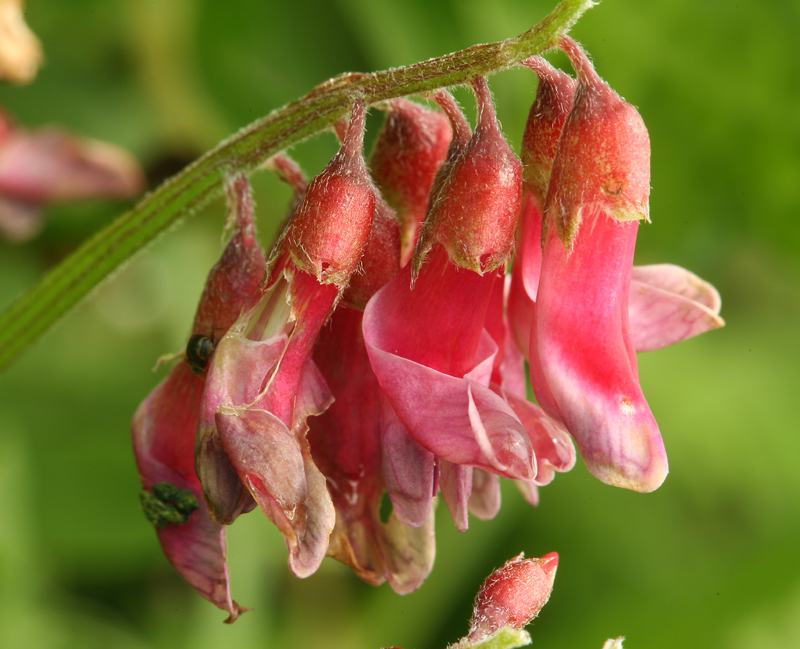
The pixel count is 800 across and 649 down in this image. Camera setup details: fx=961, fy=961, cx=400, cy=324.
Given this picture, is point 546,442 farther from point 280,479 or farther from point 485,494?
point 280,479

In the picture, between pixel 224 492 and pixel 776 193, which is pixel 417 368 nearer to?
pixel 224 492

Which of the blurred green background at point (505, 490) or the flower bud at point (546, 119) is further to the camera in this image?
the blurred green background at point (505, 490)

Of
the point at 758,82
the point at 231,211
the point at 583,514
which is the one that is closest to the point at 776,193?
the point at 758,82

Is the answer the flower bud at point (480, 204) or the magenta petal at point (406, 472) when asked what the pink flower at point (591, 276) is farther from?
the magenta petal at point (406, 472)

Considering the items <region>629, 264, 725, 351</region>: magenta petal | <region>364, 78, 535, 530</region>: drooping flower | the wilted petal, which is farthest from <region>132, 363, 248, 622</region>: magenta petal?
<region>629, 264, 725, 351</region>: magenta petal

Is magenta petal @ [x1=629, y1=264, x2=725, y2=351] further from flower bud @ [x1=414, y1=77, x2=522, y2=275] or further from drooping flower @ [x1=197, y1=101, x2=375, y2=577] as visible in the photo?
drooping flower @ [x1=197, y1=101, x2=375, y2=577]

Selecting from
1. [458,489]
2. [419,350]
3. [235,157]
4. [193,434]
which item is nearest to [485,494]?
[458,489]

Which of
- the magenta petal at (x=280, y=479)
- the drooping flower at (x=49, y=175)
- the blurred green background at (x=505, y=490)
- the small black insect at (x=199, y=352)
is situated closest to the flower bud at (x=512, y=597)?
the magenta petal at (x=280, y=479)
